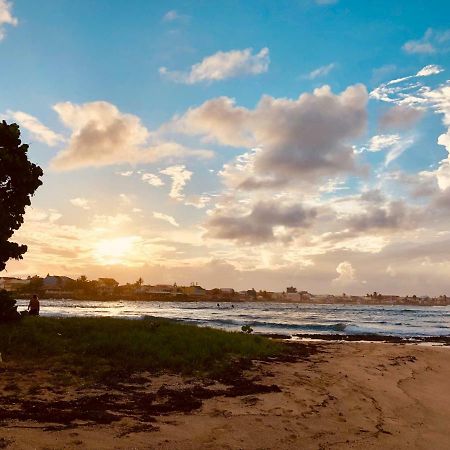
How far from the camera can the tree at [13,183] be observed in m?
17.7

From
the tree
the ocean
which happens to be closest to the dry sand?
the tree

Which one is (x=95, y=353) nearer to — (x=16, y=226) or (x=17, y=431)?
(x=16, y=226)

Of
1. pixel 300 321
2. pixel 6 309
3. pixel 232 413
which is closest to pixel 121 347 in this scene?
pixel 6 309

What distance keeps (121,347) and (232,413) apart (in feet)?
26.7

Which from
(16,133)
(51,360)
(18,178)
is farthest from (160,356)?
(16,133)

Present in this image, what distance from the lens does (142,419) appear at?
909 centimetres

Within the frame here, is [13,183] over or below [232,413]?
over

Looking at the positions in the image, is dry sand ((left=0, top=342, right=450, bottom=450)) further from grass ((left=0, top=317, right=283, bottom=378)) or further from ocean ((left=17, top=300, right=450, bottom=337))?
ocean ((left=17, top=300, right=450, bottom=337))

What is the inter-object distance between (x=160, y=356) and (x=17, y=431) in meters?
8.69

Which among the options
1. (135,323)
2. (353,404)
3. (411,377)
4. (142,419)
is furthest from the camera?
(135,323)

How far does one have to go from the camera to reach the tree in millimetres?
17725

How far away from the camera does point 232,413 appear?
10.0 m

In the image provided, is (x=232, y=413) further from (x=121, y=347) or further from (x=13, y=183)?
(x=13, y=183)

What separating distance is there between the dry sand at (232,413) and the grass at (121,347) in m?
1.29
